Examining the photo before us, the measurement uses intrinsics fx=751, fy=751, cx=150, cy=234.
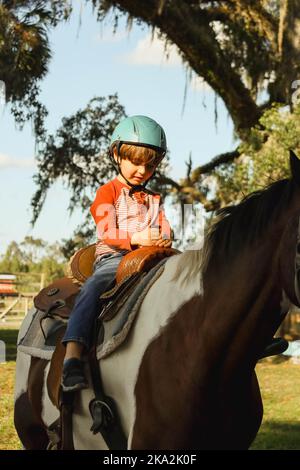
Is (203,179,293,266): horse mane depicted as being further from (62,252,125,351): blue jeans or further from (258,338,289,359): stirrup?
(62,252,125,351): blue jeans

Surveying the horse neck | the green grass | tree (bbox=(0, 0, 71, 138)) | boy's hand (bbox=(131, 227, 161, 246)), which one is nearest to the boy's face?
boy's hand (bbox=(131, 227, 161, 246))

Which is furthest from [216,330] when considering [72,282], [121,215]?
[72,282]

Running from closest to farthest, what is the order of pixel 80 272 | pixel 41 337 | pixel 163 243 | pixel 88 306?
pixel 88 306, pixel 163 243, pixel 80 272, pixel 41 337

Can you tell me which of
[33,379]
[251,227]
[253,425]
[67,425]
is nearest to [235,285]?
[251,227]

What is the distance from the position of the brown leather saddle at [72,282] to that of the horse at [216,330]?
0.26 m

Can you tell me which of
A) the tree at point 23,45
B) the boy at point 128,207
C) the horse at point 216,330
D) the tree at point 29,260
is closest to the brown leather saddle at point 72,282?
the boy at point 128,207

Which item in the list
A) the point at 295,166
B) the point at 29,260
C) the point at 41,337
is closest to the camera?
the point at 295,166

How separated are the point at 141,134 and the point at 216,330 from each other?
1.27 metres

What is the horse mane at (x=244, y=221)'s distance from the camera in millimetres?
3017

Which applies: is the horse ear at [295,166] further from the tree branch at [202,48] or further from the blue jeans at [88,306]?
the tree branch at [202,48]

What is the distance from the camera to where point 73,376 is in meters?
3.50

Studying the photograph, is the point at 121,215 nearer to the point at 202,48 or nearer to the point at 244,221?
the point at 244,221

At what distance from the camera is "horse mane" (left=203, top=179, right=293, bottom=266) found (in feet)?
9.90

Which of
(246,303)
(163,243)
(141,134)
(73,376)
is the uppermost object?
(141,134)
